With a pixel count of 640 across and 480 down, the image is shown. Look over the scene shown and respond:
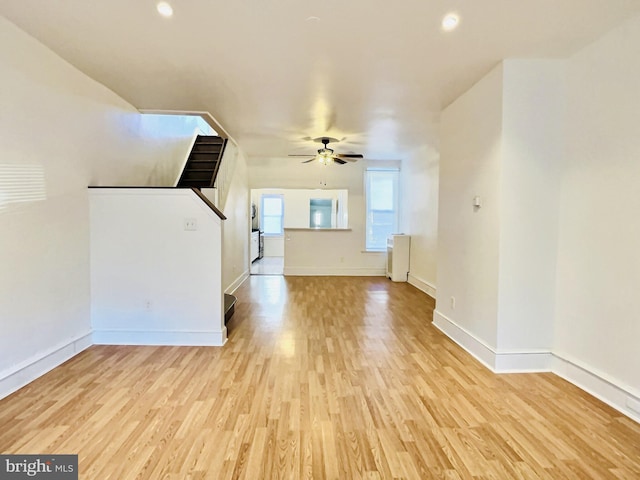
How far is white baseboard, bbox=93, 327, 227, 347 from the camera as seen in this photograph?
11.3 ft

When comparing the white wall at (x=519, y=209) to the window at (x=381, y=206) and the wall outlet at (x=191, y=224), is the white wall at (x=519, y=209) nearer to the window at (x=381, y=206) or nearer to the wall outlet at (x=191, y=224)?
the wall outlet at (x=191, y=224)

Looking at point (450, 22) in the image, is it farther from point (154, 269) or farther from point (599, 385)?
point (154, 269)

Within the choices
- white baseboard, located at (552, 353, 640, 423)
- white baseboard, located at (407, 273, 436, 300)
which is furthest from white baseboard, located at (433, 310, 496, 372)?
white baseboard, located at (407, 273, 436, 300)

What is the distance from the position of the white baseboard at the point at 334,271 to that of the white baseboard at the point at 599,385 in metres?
5.11

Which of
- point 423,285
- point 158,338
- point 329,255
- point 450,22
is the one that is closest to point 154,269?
point 158,338

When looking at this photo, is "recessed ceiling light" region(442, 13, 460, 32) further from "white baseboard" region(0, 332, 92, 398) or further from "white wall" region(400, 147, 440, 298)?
"white baseboard" region(0, 332, 92, 398)

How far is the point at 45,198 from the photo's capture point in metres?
2.74

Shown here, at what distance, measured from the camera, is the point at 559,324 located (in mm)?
2848

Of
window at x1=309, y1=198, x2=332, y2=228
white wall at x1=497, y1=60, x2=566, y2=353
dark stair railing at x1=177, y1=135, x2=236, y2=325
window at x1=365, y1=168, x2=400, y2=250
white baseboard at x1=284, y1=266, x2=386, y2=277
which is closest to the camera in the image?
white wall at x1=497, y1=60, x2=566, y2=353

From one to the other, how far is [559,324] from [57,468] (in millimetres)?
3629

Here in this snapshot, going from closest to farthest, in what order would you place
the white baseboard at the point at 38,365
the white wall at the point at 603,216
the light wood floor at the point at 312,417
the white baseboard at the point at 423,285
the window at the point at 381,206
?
the light wood floor at the point at 312,417
the white wall at the point at 603,216
the white baseboard at the point at 38,365
the white baseboard at the point at 423,285
the window at the point at 381,206

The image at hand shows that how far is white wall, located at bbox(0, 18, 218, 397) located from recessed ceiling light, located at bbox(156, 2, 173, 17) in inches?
46.1

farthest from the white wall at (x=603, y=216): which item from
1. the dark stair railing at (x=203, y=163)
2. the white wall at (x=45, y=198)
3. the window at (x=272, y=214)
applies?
the window at (x=272, y=214)

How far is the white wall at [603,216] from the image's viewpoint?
2232 millimetres
